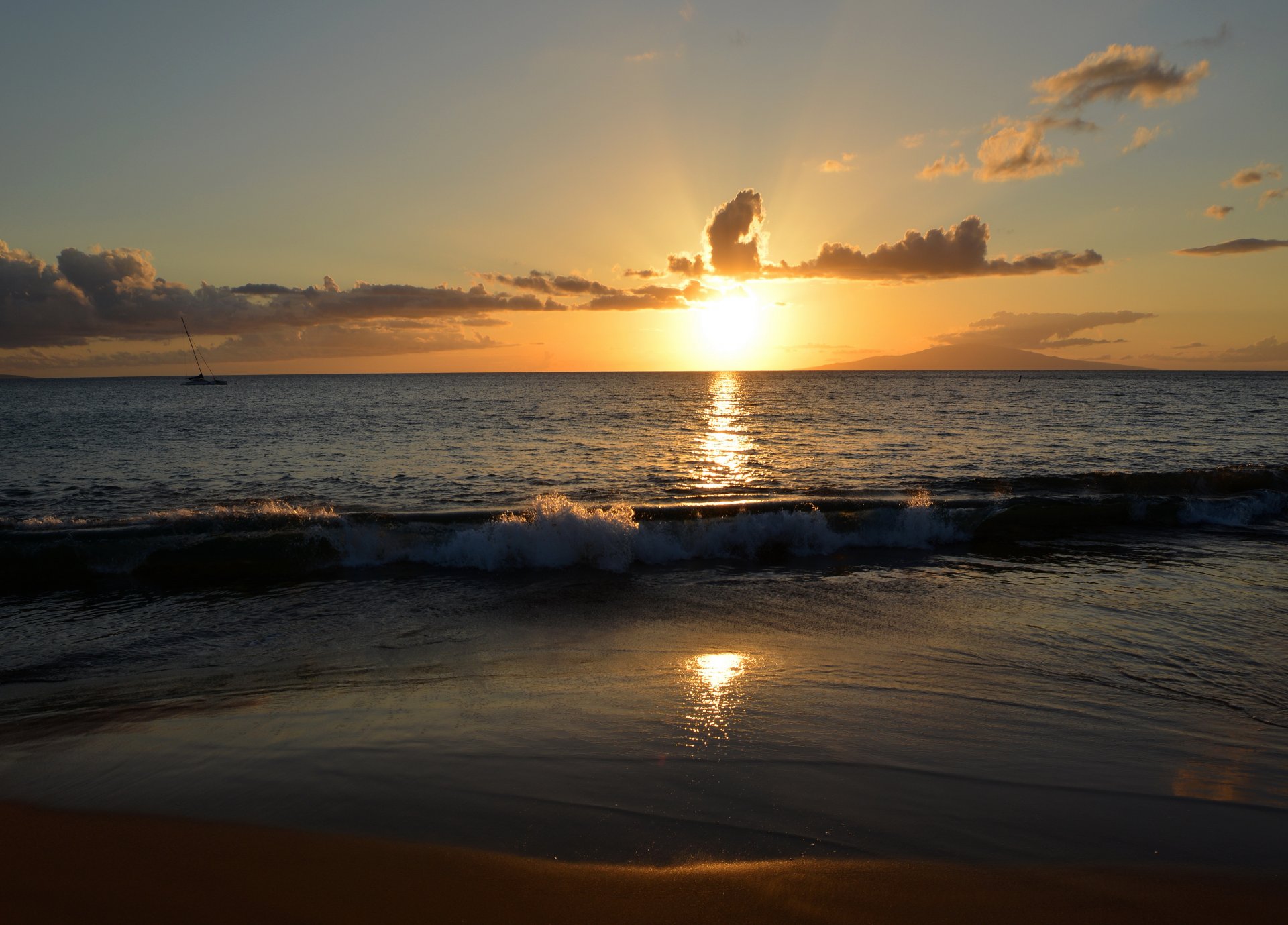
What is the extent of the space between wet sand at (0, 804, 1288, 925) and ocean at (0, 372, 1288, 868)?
0.18 meters

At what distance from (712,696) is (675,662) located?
44.0 inches

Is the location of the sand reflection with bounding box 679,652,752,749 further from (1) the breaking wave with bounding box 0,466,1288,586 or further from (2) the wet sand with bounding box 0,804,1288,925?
Answer: (1) the breaking wave with bounding box 0,466,1288,586

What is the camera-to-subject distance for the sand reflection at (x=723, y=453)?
829 inches

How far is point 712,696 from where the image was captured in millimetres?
6242

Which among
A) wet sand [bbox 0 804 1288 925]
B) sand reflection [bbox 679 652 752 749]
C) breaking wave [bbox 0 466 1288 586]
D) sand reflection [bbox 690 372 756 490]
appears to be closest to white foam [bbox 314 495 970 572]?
breaking wave [bbox 0 466 1288 586]

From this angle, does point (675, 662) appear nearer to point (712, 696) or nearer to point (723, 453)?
point (712, 696)

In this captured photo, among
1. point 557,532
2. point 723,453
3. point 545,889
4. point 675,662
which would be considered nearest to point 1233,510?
point 557,532

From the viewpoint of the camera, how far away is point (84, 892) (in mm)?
3738

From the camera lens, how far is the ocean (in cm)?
441

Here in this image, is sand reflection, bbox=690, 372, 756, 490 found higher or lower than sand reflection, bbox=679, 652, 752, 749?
lower

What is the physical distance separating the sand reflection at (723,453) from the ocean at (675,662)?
1.44m

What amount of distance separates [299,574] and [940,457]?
21403mm

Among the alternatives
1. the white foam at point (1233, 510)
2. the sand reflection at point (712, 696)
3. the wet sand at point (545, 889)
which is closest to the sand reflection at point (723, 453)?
the white foam at point (1233, 510)

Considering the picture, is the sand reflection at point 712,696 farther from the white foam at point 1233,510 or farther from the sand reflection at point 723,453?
the white foam at point 1233,510
